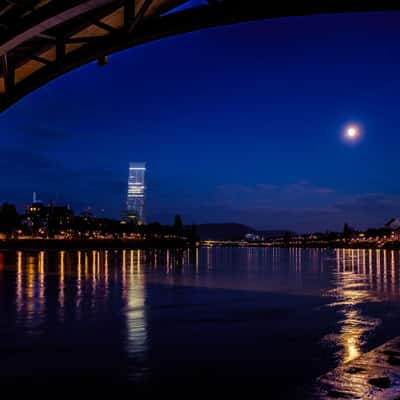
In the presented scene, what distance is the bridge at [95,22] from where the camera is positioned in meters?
6.57

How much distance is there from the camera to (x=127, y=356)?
12.0 metres

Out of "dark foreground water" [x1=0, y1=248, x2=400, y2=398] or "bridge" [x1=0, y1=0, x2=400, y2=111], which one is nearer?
"bridge" [x1=0, y1=0, x2=400, y2=111]

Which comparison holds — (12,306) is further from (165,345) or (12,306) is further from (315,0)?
(315,0)

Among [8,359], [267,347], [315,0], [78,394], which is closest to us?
[315,0]

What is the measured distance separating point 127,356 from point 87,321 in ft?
17.6

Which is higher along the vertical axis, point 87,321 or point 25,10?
point 25,10

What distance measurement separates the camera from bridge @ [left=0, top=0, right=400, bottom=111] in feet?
21.5

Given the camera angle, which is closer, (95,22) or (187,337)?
(95,22)

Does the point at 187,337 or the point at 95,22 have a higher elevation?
the point at 95,22

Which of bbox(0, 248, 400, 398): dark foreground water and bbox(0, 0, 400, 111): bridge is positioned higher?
bbox(0, 0, 400, 111): bridge

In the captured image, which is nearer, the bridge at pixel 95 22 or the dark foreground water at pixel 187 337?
the bridge at pixel 95 22

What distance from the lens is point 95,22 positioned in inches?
303

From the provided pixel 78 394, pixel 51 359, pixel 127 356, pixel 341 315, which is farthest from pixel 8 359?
pixel 341 315

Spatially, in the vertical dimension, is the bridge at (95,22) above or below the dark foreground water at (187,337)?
above
